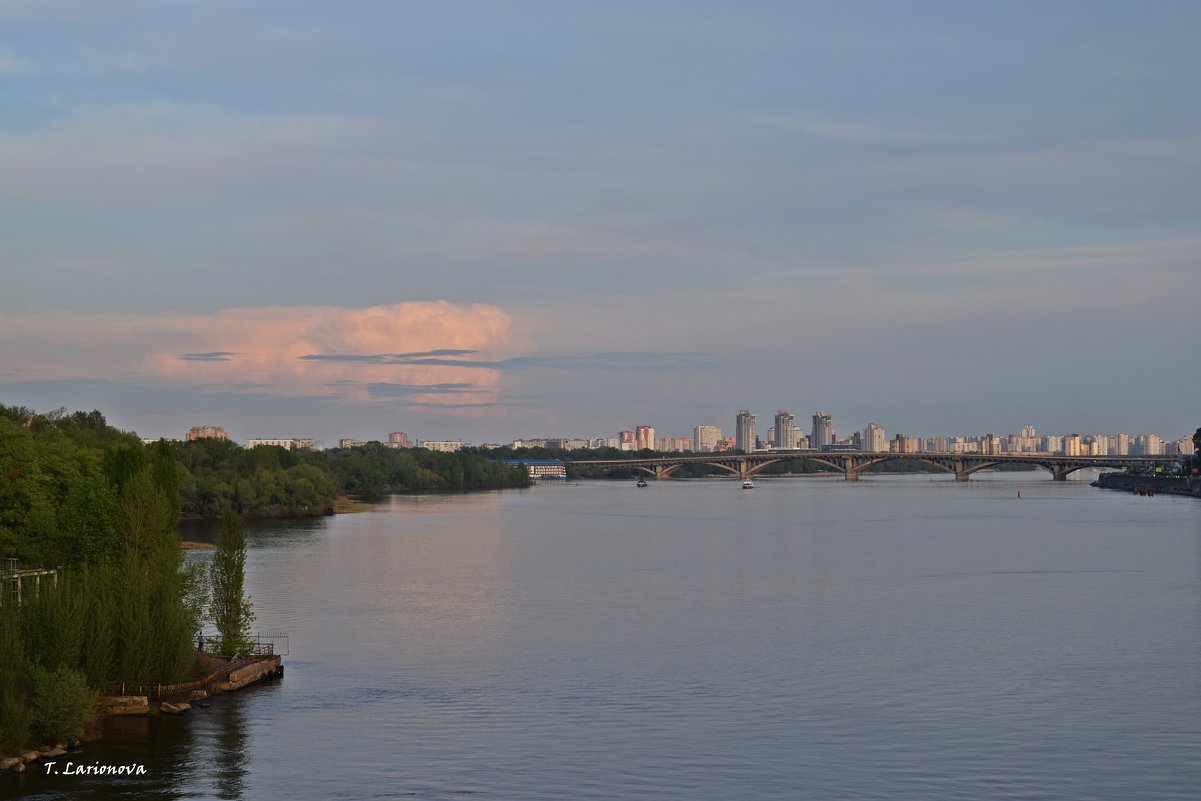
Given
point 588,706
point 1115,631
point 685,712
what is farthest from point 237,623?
point 1115,631

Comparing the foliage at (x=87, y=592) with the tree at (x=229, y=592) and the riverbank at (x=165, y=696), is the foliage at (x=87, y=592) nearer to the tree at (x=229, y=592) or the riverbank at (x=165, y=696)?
the riverbank at (x=165, y=696)

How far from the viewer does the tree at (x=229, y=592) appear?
141 ft

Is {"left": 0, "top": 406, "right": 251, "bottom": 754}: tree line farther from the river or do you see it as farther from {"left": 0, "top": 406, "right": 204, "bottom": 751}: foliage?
the river

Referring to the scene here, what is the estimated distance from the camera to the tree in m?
42.8

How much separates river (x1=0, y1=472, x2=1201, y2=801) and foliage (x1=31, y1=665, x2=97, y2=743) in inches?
35.3

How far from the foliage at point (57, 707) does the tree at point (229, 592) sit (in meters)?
9.99

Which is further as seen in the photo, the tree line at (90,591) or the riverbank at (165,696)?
the tree line at (90,591)

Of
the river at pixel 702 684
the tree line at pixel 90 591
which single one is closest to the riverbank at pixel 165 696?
the tree line at pixel 90 591

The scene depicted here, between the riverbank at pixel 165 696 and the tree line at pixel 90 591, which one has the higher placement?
the tree line at pixel 90 591

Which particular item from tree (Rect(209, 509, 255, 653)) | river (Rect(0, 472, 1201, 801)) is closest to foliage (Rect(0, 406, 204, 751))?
tree (Rect(209, 509, 255, 653))

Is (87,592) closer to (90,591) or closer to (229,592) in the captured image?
(90,591)

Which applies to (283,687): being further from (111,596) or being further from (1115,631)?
(1115,631)

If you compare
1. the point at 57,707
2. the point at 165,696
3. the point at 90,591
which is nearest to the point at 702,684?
the point at 165,696

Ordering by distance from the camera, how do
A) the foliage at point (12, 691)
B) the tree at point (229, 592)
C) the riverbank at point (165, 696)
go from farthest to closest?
the tree at point (229, 592) < the riverbank at point (165, 696) < the foliage at point (12, 691)
